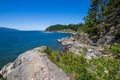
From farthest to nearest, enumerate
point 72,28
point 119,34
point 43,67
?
point 72,28
point 119,34
point 43,67

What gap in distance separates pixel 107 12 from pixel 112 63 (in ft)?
120

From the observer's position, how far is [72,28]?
184 meters

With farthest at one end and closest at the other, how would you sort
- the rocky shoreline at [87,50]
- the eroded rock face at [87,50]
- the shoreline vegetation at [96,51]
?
1. the rocky shoreline at [87,50]
2. the eroded rock face at [87,50]
3. the shoreline vegetation at [96,51]

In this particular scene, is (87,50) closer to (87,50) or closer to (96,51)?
(87,50)

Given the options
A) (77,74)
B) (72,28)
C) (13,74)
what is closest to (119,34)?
(77,74)

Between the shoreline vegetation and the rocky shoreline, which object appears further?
the rocky shoreline

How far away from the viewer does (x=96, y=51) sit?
105 ft

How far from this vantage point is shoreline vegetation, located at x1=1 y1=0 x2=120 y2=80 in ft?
40.1

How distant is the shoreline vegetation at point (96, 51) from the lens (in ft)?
40.1

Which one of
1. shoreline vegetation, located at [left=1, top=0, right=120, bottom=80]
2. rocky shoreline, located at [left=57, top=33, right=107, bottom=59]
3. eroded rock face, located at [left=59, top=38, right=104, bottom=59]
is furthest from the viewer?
rocky shoreline, located at [left=57, top=33, right=107, bottom=59]

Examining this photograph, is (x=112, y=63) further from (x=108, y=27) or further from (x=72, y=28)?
(x=72, y=28)

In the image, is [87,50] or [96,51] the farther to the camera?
[96,51]

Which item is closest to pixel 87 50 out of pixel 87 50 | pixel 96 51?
pixel 87 50

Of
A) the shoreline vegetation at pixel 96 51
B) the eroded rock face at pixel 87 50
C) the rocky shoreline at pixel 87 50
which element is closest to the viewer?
the shoreline vegetation at pixel 96 51
